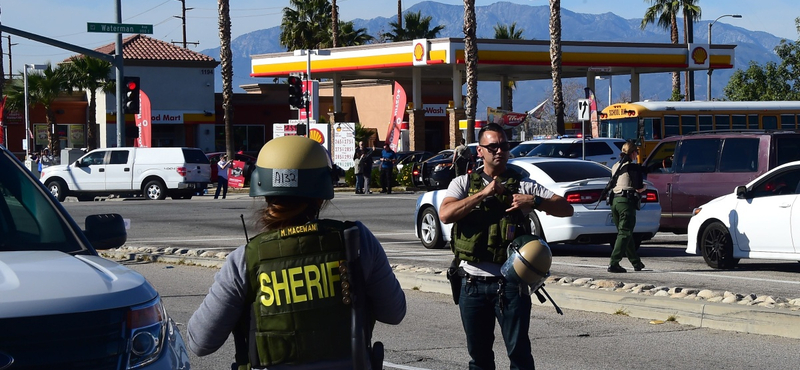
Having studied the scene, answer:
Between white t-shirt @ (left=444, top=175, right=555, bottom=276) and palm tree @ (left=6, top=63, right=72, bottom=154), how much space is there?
4902 cm

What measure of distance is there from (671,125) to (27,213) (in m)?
33.9

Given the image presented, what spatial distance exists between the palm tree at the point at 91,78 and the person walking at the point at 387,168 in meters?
23.1

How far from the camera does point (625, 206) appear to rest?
1175 centimetres

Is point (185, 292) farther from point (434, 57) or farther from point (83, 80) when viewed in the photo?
point (83, 80)

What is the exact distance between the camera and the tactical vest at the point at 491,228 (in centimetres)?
541

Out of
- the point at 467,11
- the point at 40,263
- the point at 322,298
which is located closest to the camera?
the point at 322,298

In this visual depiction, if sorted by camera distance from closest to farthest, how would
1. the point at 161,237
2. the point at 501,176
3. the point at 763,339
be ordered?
the point at 501,176 < the point at 763,339 < the point at 161,237

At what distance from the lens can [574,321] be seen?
367 inches

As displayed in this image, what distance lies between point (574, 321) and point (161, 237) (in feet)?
37.6

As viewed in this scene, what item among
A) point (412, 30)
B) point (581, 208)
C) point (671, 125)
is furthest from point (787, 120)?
point (412, 30)

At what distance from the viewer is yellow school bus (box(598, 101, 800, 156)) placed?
36594mm

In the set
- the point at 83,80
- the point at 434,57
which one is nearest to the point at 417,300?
the point at 434,57

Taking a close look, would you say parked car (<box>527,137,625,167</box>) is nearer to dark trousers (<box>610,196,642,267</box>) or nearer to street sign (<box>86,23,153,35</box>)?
street sign (<box>86,23,153,35</box>)

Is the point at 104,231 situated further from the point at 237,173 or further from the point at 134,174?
the point at 237,173
